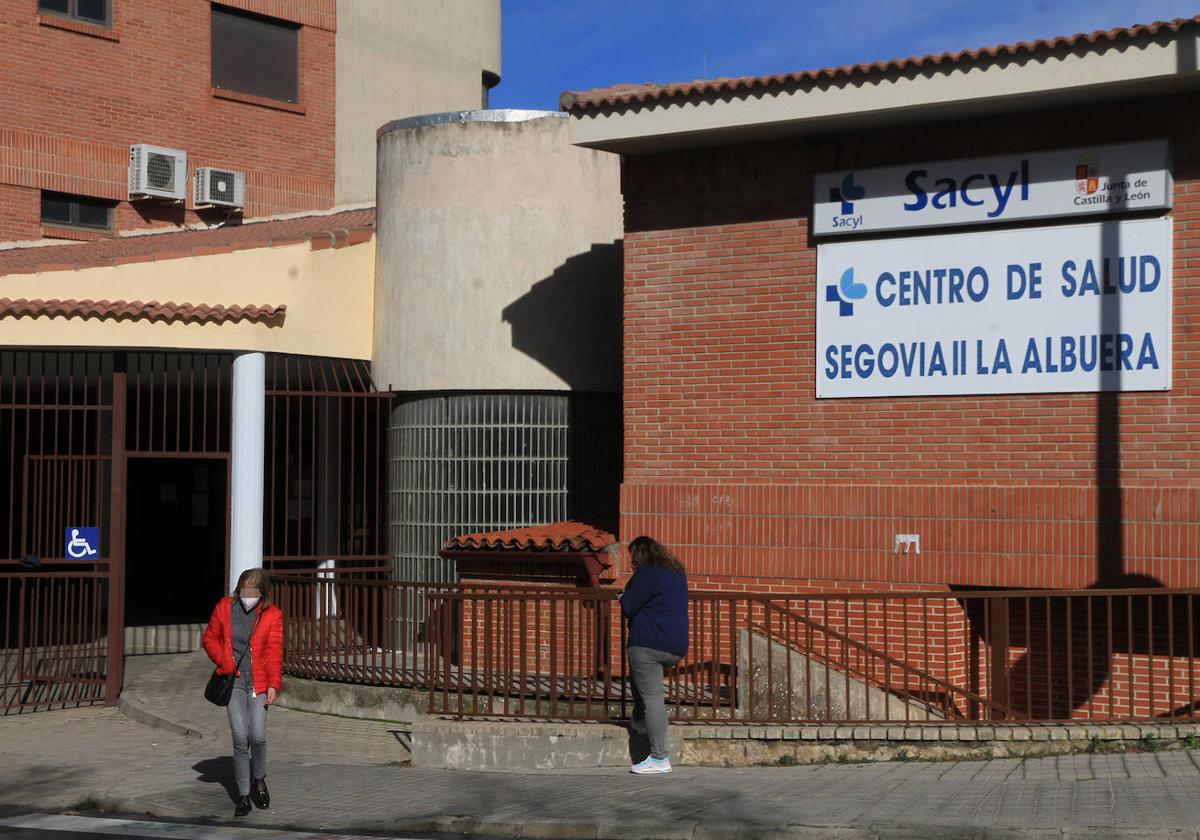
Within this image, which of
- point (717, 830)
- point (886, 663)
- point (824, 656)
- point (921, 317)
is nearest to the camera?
point (717, 830)

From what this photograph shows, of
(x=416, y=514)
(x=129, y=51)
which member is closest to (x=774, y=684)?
(x=416, y=514)

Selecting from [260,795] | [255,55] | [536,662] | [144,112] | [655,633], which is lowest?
[260,795]

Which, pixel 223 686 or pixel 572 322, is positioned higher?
pixel 572 322

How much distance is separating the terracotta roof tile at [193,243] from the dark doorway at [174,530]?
5.36 meters

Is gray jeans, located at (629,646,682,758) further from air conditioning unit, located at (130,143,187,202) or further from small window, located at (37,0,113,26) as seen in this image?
small window, located at (37,0,113,26)

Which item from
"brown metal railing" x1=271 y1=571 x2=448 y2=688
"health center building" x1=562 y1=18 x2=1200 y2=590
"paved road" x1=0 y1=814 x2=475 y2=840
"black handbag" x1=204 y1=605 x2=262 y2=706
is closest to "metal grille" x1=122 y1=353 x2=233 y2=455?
"brown metal railing" x1=271 y1=571 x2=448 y2=688

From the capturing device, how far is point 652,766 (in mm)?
10094

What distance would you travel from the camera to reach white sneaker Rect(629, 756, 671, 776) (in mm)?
10094

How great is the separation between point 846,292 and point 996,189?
1.45m

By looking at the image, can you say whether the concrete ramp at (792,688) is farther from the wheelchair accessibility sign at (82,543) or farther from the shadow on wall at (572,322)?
the wheelchair accessibility sign at (82,543)

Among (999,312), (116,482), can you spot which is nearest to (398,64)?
(116,482)

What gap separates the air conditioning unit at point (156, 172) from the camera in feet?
75.7

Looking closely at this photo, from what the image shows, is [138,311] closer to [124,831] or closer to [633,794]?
[124,831]

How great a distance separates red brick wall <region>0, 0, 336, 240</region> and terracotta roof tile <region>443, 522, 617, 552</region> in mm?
11394
